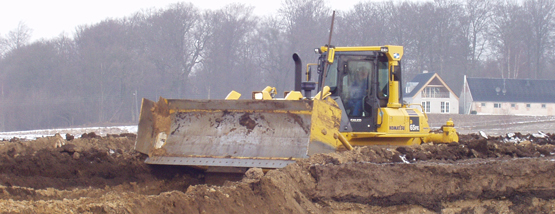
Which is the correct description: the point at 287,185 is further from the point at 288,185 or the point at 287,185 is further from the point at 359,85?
the point at 359,85

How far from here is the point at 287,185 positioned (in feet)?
17.1

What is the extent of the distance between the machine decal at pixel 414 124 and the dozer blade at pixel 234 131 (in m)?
2.00

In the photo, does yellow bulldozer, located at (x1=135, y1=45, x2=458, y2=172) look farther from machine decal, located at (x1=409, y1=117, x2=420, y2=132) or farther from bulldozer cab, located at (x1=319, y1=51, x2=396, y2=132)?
machine decal, located at (x1=409, y1=117, x2=420, y2=132)

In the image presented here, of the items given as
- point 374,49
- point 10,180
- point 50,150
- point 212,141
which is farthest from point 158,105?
point 374,49

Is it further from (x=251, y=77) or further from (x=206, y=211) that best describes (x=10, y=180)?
(x=251, y=77)

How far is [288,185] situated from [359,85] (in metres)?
3.77

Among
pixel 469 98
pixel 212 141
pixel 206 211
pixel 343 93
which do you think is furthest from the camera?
pixel 469 98

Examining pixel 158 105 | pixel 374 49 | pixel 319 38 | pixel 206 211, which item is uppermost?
pixel 319 38

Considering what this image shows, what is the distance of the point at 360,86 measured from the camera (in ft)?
28.3

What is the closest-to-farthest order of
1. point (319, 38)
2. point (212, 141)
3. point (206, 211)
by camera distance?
point (206, 211)
point (212, 141)
point (319, 38)

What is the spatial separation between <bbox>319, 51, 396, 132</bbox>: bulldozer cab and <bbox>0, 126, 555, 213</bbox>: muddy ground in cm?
122

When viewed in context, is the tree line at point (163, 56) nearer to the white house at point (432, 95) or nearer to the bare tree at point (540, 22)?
the white house at point (432, 95)

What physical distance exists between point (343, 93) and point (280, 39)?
35959mm

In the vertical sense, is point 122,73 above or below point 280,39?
below
